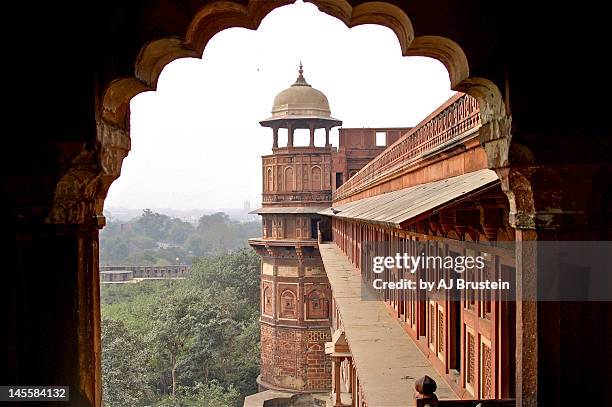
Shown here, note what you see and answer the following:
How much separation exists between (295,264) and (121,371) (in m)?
9.14

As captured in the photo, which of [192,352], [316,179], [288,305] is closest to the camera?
[288,305]

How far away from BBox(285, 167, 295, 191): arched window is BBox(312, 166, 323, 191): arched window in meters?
1.00

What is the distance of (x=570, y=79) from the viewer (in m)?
2.99

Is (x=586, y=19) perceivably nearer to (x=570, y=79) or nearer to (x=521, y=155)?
(x=570, y=79)

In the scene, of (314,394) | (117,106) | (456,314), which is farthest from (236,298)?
(117,106)

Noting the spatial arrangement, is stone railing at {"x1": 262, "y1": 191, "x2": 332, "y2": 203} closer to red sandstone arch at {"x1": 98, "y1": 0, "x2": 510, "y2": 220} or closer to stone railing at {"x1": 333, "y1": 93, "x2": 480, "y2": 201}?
stone railing at {"x1": 333, "y1": 93, "x2": 480, "y2": 201}

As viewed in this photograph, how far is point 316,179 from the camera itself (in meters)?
29.1

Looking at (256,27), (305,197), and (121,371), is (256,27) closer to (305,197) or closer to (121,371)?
(121,371)

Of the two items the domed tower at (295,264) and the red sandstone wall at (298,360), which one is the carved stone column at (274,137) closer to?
the domed tower at (295,264)

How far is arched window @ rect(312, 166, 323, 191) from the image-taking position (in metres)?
29.0

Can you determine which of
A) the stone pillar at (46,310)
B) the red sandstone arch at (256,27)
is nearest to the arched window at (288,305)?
the red sandstone arch at (256,27)

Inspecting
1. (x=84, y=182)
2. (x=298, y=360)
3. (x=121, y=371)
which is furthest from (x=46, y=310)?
(x=298, y=360)

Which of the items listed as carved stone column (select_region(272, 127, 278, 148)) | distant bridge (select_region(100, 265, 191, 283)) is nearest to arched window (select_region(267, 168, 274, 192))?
carved stone column (select_region(272, 127, 278, 148))

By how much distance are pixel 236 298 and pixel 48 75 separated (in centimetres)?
4305
